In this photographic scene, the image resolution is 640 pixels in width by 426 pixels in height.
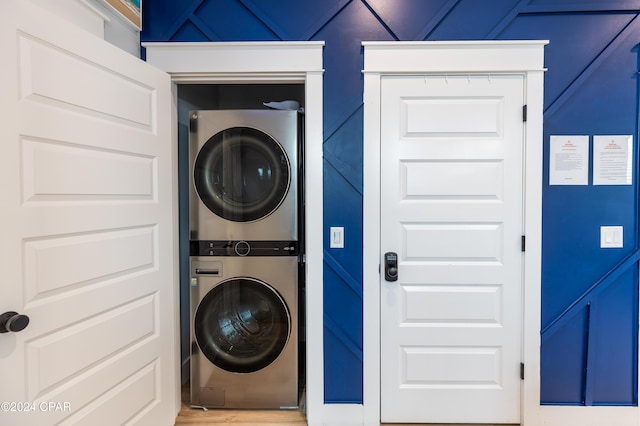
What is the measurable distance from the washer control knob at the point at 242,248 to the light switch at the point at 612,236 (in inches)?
78.0

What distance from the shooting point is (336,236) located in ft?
5.99

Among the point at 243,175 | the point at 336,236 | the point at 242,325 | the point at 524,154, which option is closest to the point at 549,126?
the point at 524,154

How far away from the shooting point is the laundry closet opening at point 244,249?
6.34ft

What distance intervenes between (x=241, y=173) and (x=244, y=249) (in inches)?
17.9

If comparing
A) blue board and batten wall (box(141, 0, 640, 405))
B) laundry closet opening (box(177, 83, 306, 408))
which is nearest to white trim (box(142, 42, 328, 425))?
blue board and batten wall (box(141, 0, 640, 405))

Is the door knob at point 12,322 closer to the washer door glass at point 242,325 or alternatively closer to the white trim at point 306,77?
the washer door glass at point 242,325

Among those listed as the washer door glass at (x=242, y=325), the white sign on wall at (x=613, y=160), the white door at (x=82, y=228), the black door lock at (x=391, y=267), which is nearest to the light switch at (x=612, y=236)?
the white sign on wall at (x=613, y=160)

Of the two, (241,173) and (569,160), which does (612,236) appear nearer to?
(569,160)

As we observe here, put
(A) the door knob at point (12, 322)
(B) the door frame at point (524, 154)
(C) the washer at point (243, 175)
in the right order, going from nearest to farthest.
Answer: (A) the door knob at point (12, 322)
(B) the door frame at point (524, 154)
(C) the washer at point (243, 175)

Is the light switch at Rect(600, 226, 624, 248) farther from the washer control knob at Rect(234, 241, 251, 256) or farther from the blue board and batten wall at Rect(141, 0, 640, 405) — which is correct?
the washer control knob at Rect(234, 241, 251, 256)

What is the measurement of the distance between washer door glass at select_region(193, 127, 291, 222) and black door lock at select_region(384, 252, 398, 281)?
727mm

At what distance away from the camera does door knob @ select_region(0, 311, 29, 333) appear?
1032 millimetres

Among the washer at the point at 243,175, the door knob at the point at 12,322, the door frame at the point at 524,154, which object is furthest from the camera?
the washer at the point at 243,175

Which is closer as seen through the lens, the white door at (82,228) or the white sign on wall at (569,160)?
the white door at (82,228)
